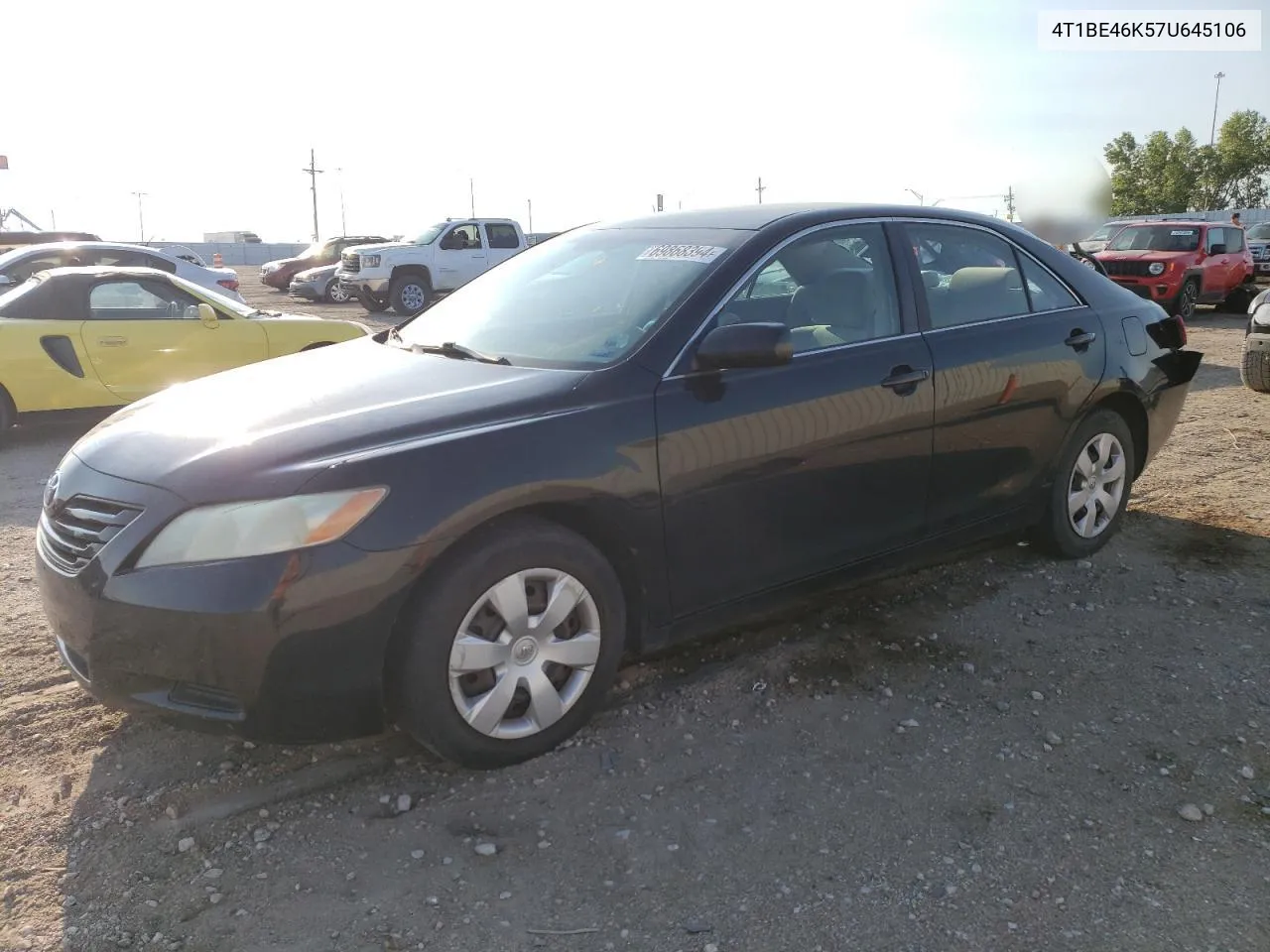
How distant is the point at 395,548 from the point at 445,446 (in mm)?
327

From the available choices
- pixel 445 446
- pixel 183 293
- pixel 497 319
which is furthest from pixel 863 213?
pixel 183 293

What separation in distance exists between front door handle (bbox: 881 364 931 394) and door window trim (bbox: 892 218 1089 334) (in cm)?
21

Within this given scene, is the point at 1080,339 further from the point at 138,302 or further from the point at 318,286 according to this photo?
the point at 318,286

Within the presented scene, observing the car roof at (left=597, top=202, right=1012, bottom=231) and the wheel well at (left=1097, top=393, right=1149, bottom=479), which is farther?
the wheel well at (left=1097, top=393, right=1149, bottom=479)

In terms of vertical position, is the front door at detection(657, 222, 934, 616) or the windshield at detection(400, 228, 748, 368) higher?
the windshield at detection(400, 228, 748, 368)

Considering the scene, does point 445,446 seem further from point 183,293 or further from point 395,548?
point 183,293

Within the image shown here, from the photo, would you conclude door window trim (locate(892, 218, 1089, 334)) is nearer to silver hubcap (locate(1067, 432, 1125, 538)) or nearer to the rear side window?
silver hubcap (locate(1067, 432, 1125, 538))

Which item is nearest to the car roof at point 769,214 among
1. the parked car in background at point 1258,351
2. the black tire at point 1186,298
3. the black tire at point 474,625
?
the black tire at point 474,625

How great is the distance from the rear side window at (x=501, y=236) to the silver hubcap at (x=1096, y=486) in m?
17.6

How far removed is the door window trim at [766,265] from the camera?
331 centimetres

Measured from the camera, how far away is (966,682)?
3646 mm

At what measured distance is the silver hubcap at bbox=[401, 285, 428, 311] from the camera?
20.7 m

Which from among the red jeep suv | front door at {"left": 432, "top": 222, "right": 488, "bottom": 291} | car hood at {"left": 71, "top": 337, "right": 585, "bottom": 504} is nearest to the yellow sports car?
car hood at {"left": 71, "top": 337, "right": 585, "bottom": 504}

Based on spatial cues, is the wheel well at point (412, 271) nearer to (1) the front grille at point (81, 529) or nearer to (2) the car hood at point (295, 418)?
(2) the car hood at point (295, 418)
